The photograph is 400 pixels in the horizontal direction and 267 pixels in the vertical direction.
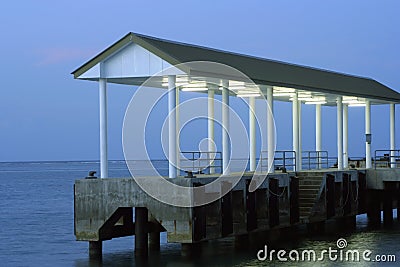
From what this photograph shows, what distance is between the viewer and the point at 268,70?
34625 mm

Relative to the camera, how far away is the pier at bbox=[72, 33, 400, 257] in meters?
26.9

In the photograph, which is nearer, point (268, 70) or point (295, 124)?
point (268, 70)

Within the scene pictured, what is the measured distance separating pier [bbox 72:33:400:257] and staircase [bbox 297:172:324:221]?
0.04 meters

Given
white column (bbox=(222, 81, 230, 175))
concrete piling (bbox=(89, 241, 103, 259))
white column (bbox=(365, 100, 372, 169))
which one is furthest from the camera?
white column (bbox=(365, 100, 372, 169))

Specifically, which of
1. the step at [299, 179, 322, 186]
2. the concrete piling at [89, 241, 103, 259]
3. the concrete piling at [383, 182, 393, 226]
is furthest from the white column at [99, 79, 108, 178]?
the concrete piling at [383, 182, 393, 226]

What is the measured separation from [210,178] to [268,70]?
8.25 metres

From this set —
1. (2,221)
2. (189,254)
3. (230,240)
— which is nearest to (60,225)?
(2,221)

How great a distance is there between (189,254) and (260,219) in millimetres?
4219

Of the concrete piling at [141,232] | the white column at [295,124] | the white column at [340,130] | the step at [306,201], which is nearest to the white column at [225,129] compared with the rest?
the concrete piling at [141,232]

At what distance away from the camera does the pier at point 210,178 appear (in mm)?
26859

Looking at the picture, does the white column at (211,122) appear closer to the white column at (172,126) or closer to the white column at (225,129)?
the white column at (225,129)

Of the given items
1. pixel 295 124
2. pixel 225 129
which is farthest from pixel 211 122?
pixel 295 124

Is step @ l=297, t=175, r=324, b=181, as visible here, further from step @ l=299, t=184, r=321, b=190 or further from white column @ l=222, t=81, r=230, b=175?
white column @ l=222, t=81, r=230, b=175

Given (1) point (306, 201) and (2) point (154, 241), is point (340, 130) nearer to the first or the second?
(1) point (306, 201)
